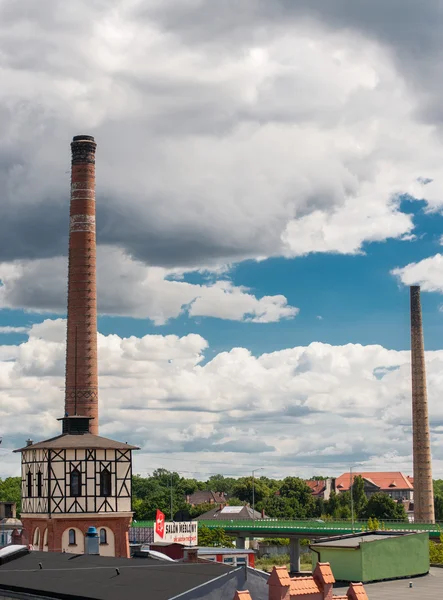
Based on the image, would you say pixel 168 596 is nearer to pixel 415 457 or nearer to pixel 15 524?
pixel 15 524

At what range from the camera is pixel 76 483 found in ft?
202

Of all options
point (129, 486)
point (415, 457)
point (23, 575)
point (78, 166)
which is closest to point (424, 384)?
point (415, 457)

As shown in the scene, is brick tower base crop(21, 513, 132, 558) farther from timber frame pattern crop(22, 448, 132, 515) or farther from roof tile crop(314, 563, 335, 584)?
roof tile crop(314, 563, 335, 584)

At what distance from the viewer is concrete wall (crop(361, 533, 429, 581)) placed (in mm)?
45450

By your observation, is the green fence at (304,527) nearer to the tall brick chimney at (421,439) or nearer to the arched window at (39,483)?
the tall brick chimney at (421,439)

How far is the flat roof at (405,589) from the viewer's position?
38919 mm

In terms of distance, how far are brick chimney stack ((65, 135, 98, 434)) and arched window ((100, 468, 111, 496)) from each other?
24451 mm

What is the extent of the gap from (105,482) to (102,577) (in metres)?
33.9

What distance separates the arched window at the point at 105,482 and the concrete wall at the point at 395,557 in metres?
22.2

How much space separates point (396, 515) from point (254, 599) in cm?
12615

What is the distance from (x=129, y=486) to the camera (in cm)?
6378

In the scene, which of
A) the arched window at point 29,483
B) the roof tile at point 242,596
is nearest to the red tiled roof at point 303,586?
the roof tile at point 242,596

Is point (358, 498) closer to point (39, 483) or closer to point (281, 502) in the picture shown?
point (281, 502)

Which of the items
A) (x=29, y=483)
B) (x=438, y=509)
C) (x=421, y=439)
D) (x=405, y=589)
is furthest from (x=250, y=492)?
(x=405, y=589)
